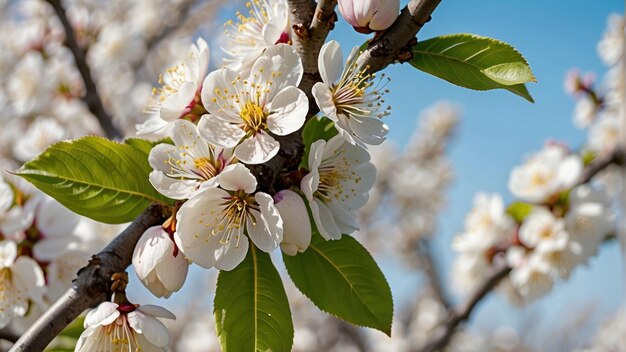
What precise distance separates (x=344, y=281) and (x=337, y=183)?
0.54ft

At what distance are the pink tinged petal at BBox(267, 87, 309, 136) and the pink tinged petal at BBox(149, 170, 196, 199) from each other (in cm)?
15

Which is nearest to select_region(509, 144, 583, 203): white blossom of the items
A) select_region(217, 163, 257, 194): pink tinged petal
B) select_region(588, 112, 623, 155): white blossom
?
select_region(588, 112, 623, 155): white blossom

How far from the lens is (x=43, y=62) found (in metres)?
3.33

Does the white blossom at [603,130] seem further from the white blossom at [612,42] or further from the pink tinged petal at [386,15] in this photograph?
the pink tinged petal at [386,15]

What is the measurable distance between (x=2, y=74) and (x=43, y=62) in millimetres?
528

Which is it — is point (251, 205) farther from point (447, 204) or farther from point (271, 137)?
point (447, 204)

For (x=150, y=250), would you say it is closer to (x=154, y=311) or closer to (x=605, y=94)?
(x=154, y=311)

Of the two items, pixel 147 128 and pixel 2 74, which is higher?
pixel 2 74

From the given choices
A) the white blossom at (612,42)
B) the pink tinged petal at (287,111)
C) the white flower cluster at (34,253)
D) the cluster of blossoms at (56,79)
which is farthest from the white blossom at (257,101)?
the white blossom at (612,42)

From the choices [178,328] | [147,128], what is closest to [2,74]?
[147,128]

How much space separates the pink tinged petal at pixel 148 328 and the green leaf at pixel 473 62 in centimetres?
56

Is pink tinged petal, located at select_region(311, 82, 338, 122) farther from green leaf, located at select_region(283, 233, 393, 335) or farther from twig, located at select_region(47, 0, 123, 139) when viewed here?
twig, located at select_region(47, 0, 123, 139)

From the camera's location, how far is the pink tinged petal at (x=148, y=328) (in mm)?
861

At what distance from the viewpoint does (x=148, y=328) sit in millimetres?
865
